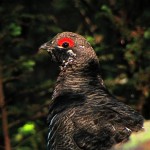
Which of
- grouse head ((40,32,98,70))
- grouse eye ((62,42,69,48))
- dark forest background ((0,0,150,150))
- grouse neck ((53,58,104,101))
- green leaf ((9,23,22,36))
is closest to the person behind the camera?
grouse neck ((53,58,104,101))

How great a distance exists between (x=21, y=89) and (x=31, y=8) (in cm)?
196

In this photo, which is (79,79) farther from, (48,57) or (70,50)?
(48,57)

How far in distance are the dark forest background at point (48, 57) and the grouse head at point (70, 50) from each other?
2.06m

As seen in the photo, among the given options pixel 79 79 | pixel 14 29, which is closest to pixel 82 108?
pixel 79 79

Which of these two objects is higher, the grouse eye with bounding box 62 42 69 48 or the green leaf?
the green leaf

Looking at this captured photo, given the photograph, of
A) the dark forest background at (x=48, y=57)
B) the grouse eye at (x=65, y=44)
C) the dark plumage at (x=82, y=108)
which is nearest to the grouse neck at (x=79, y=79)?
the dark plumage at (x=82, y=108)

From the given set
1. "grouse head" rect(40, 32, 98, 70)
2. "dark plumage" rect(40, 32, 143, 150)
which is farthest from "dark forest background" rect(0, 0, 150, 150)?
"dark plumage" rect(40, 32, 143, 150)

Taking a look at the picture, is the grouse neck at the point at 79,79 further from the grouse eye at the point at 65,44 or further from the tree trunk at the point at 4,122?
the tree trunk at the point at 4,122

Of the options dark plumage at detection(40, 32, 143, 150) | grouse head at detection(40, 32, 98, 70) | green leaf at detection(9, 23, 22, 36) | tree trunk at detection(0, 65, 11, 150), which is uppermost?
green leaf at detection(9, 23, 22, 36)

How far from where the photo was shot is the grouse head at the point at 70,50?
4.82 meters

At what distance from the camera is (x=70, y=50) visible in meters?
4.89

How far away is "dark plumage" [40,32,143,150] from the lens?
3381mm

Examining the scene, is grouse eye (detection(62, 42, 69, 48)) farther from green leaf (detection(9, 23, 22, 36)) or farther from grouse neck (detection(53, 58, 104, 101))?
green leaf (detection(9, 23, 22, 36))

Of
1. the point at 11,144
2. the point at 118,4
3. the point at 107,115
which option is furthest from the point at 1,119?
the point at 107,115
